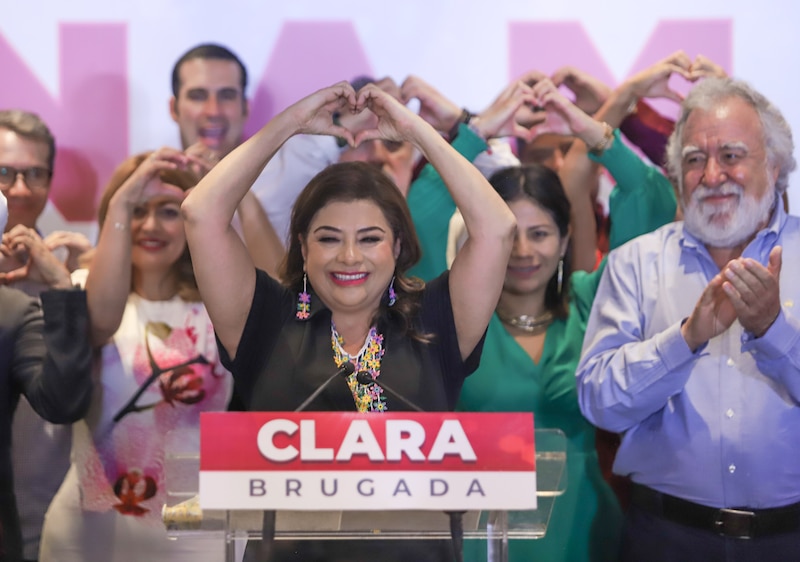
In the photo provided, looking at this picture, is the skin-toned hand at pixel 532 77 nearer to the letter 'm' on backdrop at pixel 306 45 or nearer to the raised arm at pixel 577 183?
the raised arm at pixel 577 183

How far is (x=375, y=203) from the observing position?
2.38 metres

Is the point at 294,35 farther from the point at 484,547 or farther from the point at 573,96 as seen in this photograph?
the point at 484,547

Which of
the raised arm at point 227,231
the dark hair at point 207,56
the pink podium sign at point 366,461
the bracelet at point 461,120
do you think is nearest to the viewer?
the pink podium sign at point 366,461

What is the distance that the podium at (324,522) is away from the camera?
179 cm

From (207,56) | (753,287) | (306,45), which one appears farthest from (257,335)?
(306,45)

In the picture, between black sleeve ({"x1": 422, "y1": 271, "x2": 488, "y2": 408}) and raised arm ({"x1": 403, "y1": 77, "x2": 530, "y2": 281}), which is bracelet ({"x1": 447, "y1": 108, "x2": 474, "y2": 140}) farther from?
black sleeve ({"x1": 422, "y1": 271, "x2": 488, "y2": 408})

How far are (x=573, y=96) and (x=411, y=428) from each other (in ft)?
7.40

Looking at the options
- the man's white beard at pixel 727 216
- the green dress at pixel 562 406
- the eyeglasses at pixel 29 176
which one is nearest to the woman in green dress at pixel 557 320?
the green dress at pixel 562 406

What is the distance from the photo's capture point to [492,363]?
298 cm

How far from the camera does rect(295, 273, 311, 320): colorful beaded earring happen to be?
2352 millimetres

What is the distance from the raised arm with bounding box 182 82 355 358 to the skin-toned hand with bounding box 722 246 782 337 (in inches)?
40.2

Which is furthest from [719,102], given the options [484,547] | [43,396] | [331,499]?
[43,396]

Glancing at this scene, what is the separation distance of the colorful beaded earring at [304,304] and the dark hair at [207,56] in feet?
4.79

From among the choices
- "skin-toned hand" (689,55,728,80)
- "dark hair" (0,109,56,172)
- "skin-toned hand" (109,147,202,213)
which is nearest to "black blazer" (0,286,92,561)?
"skin-toned hand" (109,147,202,213)
